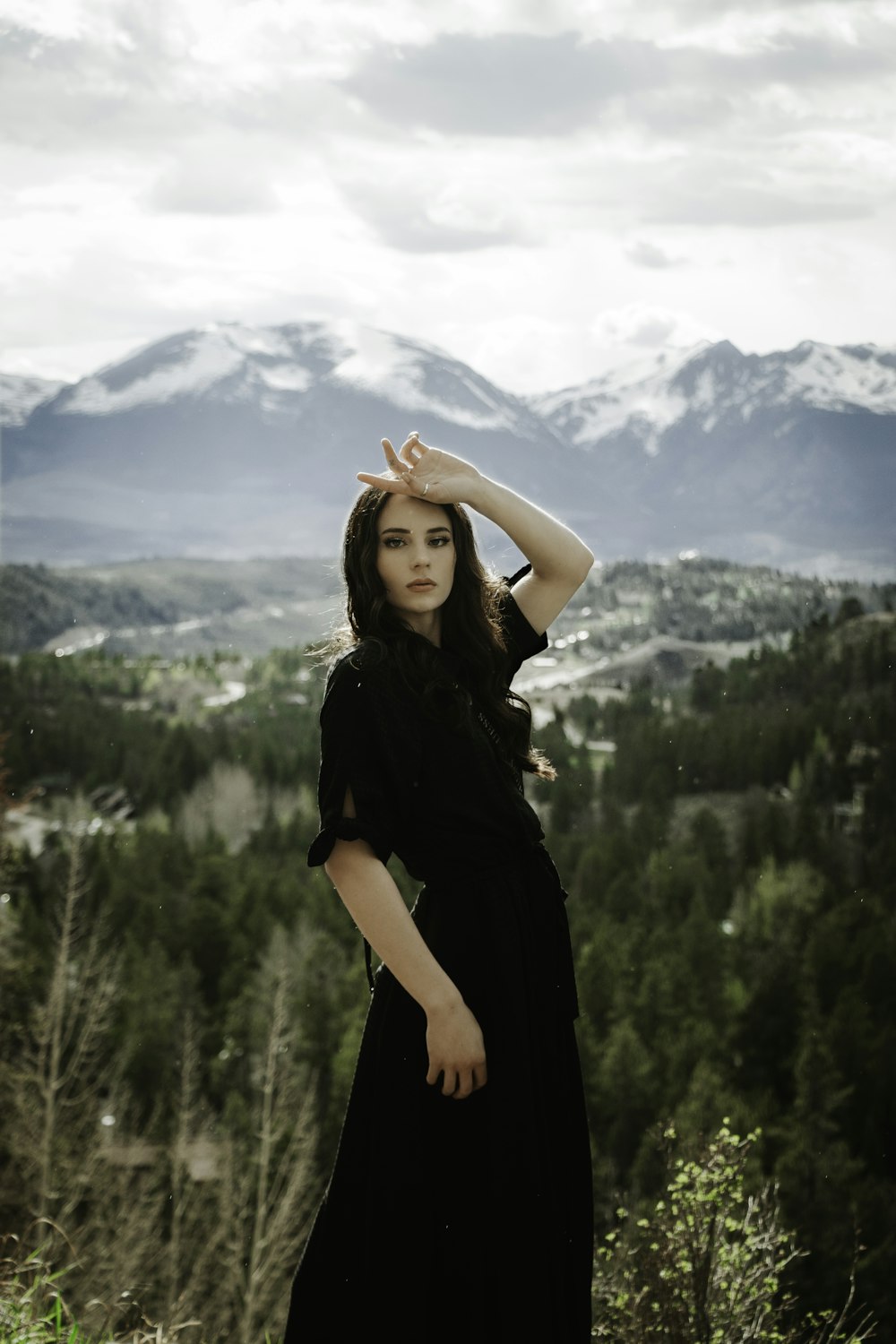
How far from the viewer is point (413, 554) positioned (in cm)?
254

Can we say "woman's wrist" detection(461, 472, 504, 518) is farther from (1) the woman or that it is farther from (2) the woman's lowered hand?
(2) the woman's lowered hand

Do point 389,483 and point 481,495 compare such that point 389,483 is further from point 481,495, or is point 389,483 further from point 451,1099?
point 451,1099

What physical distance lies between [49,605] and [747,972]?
4530 inches

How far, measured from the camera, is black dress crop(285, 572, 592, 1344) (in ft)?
7.93

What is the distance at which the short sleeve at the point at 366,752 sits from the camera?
2.33 meters

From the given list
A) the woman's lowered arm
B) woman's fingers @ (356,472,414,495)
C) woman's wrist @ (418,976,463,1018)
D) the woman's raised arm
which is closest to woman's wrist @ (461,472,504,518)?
the woman's raised arm

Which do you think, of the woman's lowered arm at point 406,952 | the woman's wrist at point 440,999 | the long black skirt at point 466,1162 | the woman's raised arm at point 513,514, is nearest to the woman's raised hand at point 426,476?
the woman's raised arm at point 513,514

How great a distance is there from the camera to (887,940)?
112 feet

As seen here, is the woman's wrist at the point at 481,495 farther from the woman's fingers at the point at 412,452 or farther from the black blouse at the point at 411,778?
the black blouse at the point at 411,778

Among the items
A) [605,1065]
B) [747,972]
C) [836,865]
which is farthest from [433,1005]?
[836,865]

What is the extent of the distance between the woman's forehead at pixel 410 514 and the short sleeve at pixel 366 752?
0.93 feet

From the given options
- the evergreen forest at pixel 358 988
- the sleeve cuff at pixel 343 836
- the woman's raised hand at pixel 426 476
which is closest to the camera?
the sleeve cuff at pixel 343 836

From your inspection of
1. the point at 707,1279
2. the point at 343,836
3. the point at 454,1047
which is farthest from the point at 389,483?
the point at 707,1279

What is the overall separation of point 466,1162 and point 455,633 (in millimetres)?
956
